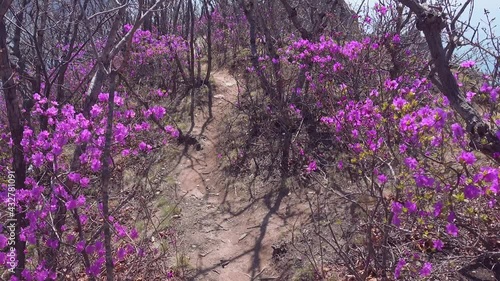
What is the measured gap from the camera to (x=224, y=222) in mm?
5176

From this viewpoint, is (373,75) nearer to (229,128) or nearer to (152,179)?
(229,128)

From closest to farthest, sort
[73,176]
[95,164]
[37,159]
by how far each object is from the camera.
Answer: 1. [37,159]
2. [73,176]
3. [95,164]

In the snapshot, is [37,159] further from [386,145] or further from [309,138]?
[309,138]

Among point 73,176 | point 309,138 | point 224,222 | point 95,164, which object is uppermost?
point 309,138

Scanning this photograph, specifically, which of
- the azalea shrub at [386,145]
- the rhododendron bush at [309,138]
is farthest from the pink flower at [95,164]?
the azalea shrub at [386,145]

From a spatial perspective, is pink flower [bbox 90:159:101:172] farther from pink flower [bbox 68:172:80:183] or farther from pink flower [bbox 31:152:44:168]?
pink flower [bbox 31:152:44:168]

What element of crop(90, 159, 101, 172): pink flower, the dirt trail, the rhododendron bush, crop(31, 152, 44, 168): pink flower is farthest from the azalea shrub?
crop(31, 152, 44, 168): pink flower

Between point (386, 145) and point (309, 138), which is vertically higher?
point (309, 138)

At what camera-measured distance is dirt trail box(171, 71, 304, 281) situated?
14.5 ft

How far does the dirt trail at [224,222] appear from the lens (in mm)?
4406

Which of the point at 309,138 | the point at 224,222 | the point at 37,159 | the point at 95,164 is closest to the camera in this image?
the point at 37,159

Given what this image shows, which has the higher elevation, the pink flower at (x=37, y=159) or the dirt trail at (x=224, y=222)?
the pink flower at (x=37, y=159)

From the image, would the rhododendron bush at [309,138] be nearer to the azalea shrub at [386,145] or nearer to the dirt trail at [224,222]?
the azalea shrub at [386,145]

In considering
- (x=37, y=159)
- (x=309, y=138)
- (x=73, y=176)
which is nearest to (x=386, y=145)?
(x=73, y=176)
